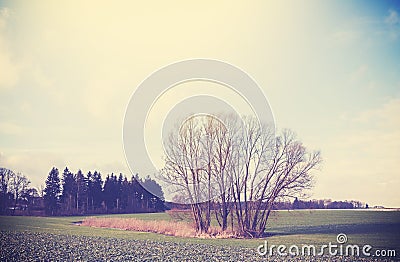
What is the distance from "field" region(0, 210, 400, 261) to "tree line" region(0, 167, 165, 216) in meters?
0.46

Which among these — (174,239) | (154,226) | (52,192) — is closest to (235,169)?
(174,239)

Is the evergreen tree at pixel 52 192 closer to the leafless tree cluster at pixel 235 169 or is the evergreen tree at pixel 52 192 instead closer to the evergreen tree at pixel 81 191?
the evergreen tree at pixel 81 191

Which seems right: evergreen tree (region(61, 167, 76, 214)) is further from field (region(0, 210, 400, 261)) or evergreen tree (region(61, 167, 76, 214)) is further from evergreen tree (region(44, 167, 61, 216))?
field (region(0, 210, 400, 261))

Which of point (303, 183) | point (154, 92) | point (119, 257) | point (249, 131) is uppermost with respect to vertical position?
point (154, 92)

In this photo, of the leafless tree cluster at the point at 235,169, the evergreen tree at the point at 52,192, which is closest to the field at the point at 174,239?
the evergreen tree at the point at 52,192

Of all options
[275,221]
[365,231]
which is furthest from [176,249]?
[365,231]

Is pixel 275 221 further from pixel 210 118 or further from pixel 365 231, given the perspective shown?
pixel 210 118

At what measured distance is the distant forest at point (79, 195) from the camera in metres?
19.6

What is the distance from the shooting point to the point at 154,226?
1986cm

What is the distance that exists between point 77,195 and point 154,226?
3670 mm

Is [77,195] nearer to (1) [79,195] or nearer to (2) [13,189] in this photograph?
(1) [79,195]

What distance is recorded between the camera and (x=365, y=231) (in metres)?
17.7

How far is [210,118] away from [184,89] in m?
2.01

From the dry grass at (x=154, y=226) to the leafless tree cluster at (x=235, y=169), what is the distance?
0.35 m
